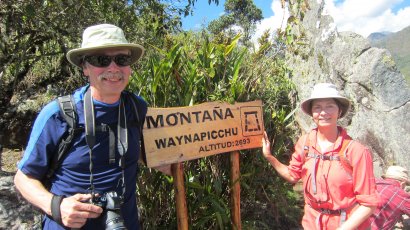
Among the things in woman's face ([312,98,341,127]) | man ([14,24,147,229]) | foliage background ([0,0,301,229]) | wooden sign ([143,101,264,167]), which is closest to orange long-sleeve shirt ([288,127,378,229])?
woman's face ([312,98,341,127])

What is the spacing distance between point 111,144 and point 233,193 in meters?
1.63

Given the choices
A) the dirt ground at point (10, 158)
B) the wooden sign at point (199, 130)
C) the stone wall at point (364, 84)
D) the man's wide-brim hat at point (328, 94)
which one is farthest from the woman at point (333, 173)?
the dirt ground at point (10, 158)

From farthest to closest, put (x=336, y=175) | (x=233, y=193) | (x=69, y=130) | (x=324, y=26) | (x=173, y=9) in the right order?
(x=173, y=9), (x=324, y=26), (x=233, y=193), (x=336, y=175), (x=69, y=130)

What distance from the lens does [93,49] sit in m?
2.01

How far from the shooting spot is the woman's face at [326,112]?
2.48m

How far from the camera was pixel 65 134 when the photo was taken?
Answer: 6.39ft

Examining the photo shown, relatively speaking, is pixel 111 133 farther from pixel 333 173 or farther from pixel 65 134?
pixel 333 173

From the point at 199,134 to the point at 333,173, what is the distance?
1.10 m

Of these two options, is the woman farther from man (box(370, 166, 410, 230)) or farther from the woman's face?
man (box(370, 166, 410, 230))

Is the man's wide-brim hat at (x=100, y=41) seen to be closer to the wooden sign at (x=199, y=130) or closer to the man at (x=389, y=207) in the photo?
the wooden sign at (x=199, y=130)

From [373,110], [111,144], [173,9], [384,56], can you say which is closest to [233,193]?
[111,144]

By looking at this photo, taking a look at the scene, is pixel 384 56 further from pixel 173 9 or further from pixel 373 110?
pixel 173 9

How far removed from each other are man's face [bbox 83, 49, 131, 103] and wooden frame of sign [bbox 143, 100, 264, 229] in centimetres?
73

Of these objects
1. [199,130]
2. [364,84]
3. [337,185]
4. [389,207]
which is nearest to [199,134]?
[199,130]
